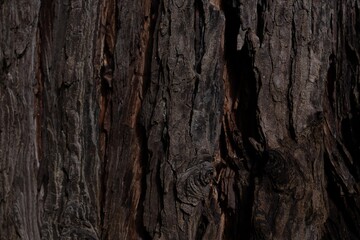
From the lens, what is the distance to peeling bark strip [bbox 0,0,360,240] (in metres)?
1.44

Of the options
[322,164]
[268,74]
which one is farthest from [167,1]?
[322,164]

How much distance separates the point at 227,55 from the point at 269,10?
0.52 ft

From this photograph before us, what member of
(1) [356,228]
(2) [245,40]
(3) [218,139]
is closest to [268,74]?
(2) [245,40]

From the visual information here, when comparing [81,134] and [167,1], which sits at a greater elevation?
[167,1]

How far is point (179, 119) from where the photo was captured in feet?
4.74

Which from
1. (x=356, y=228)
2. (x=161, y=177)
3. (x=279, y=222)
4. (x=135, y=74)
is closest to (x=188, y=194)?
(x=161, y=177)

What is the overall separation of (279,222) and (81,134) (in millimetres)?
561

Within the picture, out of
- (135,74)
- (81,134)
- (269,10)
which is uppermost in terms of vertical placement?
(269,10)

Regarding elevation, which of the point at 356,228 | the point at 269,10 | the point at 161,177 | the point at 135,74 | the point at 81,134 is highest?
the point at 269,10

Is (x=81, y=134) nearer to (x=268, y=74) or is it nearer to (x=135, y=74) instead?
(x=135, y=74)

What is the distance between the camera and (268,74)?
4.72 feet

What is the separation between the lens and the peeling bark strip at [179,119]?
1.44 meters

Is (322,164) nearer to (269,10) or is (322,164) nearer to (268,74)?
(268,74)

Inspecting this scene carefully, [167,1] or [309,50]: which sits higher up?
[167,1]
